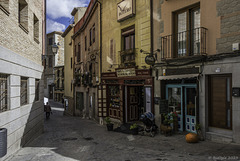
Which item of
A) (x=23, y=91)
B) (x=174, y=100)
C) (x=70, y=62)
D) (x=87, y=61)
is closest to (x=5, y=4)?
(x=23, y=91)

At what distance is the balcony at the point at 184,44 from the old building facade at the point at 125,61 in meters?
1.46

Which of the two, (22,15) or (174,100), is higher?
(22,15)

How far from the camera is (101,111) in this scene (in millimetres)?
16484

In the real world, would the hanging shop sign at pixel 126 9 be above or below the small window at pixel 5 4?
above

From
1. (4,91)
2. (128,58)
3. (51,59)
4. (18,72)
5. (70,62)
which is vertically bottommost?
(4,91)

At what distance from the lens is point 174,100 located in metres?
11.2

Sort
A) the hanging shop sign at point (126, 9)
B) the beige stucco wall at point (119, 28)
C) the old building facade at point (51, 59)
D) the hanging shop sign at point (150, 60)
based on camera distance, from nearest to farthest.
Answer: the hanging shop sign at point (150, 60) → the beige stucco wall at point (119, 28) → the hanging shop sign at point (126, 9) → the old building facade at point (51, 59)

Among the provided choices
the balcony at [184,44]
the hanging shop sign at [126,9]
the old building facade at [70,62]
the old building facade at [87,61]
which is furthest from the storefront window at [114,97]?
the old building facade at [70,62]

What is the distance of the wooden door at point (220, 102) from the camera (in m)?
8.63

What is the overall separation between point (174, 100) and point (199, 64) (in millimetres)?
2580

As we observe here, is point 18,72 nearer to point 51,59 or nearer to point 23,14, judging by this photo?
point 23,14

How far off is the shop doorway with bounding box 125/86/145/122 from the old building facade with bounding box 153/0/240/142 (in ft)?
9.98

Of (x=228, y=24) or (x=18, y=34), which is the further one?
(x=18, y=34)

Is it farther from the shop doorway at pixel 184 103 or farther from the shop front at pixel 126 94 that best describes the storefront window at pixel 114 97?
the shop doorway at pixel 184 103
